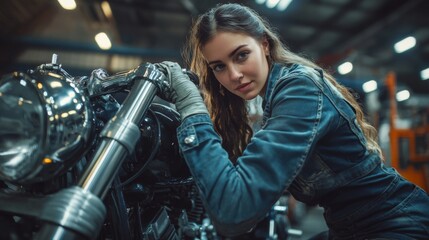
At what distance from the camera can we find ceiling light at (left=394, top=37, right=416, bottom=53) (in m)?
9.73

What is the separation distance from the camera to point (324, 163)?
1.05 metres

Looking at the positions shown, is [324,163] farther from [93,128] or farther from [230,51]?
[93,128]

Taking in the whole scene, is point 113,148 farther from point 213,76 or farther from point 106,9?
point 106,9

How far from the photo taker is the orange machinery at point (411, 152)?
18.2 feet

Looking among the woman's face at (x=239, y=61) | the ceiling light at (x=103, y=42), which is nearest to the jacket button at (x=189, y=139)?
the woman's face at (x=239, y=61)

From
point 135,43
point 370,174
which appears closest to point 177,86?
point 370,174

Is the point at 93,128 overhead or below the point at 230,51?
below

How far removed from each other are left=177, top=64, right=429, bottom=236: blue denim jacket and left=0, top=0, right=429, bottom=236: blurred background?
4.77 m

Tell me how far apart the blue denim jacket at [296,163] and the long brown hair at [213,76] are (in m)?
0.16

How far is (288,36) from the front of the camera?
35.7 ft

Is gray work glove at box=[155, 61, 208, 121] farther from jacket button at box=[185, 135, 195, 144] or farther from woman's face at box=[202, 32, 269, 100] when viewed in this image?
woman's face at box=[202, 32, 269, 100]

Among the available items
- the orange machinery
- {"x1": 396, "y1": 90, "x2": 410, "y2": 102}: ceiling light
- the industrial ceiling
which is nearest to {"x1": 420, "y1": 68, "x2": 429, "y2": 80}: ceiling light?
the industrial ceiling

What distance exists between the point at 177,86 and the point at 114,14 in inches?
371

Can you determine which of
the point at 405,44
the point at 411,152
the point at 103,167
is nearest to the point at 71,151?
the point at 103,167
